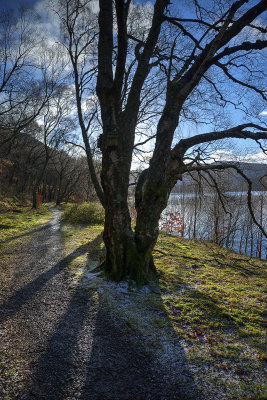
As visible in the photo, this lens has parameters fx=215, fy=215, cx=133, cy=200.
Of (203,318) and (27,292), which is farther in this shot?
(27,292)

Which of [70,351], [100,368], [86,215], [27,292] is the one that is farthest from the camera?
[86,215]

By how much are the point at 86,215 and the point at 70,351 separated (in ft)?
33.7

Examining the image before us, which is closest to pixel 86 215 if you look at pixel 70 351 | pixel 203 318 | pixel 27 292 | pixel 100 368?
pixel 27 292

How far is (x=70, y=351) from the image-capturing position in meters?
2.44

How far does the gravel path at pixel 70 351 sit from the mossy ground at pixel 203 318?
0.97 feet

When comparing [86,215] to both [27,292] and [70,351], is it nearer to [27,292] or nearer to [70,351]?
[27,292]

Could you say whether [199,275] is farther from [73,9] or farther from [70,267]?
[73,9]

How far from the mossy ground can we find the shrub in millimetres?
6683

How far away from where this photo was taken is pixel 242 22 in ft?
11.6

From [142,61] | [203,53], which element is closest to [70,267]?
[142,61]

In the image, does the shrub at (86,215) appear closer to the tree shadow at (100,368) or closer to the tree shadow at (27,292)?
the tree shadow at (27,292)

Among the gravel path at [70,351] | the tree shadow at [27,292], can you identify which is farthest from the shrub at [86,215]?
the gravel path at [70,351]

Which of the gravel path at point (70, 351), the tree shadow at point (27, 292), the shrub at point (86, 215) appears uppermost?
the shrub at point (86, 215)

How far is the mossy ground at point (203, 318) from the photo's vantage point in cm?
221
